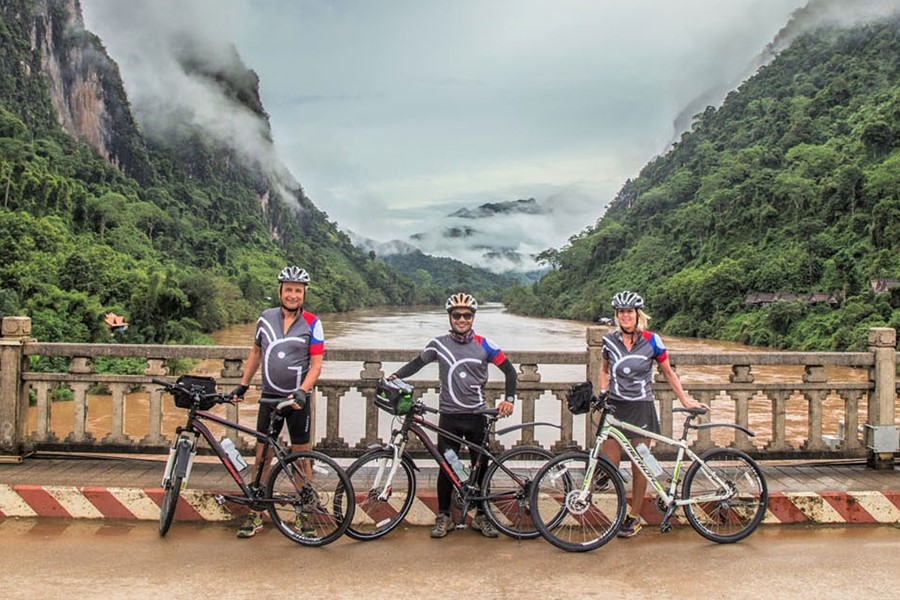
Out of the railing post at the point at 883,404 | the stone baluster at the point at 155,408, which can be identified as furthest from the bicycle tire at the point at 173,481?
the railing post at the point at 883,404

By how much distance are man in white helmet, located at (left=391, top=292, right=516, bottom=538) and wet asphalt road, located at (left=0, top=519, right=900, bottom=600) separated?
0.22 meters

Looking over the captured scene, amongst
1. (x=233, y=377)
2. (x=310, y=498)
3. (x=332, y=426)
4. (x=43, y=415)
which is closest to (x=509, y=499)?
(x=310, y=498)

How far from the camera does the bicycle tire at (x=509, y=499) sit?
4.98m

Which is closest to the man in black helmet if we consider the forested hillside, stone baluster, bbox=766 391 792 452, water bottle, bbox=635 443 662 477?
water bottle, bbox=635 443 662 477

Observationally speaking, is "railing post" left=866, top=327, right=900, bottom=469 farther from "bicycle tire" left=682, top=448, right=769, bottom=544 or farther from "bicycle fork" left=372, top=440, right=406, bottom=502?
"bicycle fork" left=372, top=440, right=406, bottom=502

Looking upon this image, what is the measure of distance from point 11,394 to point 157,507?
2073 millimetres

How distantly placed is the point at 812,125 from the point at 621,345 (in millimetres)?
91561

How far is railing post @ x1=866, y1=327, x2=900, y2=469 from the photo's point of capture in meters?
6.51

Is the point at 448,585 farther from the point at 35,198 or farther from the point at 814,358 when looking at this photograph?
the point at 35,198

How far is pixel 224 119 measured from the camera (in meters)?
170

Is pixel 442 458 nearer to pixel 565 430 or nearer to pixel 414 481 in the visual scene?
pixel 414 481

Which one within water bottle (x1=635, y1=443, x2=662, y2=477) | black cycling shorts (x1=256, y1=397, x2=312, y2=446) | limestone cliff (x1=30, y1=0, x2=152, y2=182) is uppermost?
limestone cliff (x1=30, y1=0, x2=152, y2=182)

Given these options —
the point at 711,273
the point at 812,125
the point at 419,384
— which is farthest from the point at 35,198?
the point at 812,125

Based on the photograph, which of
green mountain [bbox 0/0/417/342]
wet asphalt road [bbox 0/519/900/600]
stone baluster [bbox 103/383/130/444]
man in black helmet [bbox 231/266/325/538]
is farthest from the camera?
A: green mountain [bbox 0/0/417/342]
